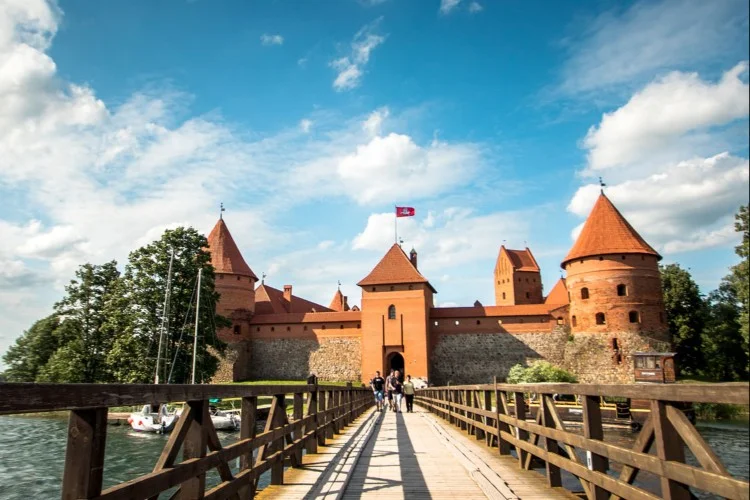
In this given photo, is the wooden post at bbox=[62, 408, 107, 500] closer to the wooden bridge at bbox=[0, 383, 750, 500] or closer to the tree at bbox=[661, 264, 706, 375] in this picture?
the wooden bridge at bbox=[0, 383, 750, 500]

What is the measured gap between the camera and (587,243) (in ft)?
113

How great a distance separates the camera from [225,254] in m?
40.2

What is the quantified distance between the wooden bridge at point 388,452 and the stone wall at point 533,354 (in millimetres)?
25426

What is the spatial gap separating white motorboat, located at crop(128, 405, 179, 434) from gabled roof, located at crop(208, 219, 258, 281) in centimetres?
1755

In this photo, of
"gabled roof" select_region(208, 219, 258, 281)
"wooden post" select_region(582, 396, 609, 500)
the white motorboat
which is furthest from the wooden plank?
"gabled roof" select_region(208, 219, 258, 281)

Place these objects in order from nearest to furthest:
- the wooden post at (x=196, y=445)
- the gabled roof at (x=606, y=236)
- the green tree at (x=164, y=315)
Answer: the wooden post at (x=196, y=445)
the green tree at (x=164, y=315)
the gabled roof at (x=606, y=236)

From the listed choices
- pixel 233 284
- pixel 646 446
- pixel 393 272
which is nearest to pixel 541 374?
pixel 393 272

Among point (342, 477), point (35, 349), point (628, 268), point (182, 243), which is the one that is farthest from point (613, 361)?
point (35, 349)

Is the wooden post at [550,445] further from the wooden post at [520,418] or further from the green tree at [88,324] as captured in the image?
the green tree at [88,324]

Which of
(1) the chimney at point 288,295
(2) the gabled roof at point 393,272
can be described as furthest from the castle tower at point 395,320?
(1) the chimney at point 288,295

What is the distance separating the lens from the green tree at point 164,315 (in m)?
25.8

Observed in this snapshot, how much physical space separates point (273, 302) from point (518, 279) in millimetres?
27187

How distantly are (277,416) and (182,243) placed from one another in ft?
83.8

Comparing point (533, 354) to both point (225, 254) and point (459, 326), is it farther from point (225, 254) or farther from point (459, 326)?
point (225, 254)
